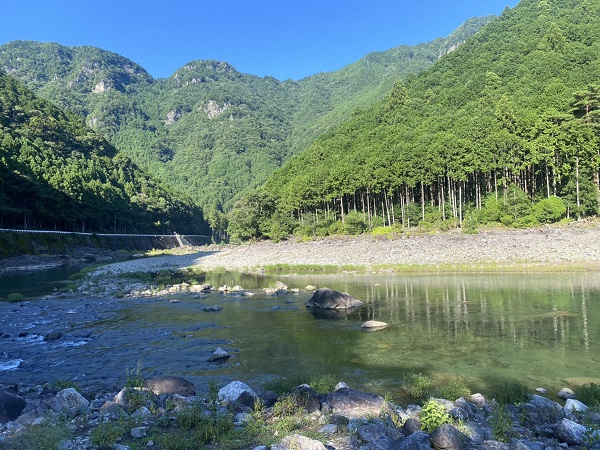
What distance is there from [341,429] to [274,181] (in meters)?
113

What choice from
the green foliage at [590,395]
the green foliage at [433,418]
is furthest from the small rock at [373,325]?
the green foliage at [433,418]

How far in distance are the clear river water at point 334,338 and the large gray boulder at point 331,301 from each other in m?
0.99

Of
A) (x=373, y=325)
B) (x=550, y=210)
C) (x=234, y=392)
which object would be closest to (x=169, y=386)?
(x=234, y=392)

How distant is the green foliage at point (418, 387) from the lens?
9912mm

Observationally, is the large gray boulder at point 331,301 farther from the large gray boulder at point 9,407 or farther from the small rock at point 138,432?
the large gray boulder at point 9,407

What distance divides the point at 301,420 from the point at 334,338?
27.5 feet

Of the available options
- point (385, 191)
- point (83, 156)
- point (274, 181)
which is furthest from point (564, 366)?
point (83, 156)

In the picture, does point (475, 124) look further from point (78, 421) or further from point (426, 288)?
point (78, 421)

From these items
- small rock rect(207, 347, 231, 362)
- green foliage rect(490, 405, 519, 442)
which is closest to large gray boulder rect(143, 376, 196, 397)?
small rock rect(207, 347, 231, 362)

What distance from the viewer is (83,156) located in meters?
149

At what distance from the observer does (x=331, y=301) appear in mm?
22766

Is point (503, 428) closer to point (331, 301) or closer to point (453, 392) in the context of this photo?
point (453, 392)

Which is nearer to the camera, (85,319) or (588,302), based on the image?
(588,302)

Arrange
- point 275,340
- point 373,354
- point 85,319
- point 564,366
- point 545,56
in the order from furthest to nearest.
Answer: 1. point 545,56
2. point 85,319
3. point 275,340
4. point 373,354
5. point 564,366
